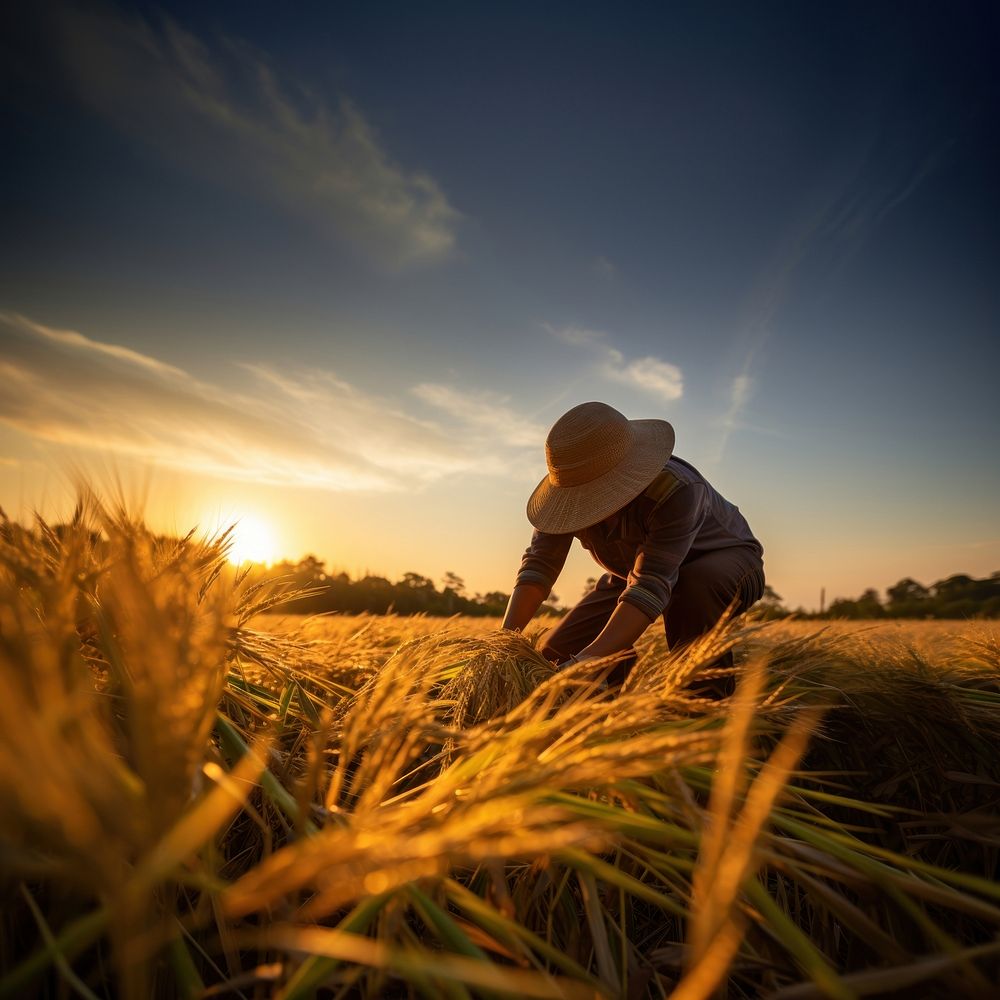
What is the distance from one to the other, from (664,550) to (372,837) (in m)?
2.00

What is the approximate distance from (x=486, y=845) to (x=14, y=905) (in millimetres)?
560

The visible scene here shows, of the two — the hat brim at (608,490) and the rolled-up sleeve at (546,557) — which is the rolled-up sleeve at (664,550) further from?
the rolled-up sleeve at (546,557)

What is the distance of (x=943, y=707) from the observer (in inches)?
51.5

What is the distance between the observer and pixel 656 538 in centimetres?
232

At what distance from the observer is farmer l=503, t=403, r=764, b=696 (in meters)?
2.24

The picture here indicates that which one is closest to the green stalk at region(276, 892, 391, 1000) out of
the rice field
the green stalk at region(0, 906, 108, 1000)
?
the rice field

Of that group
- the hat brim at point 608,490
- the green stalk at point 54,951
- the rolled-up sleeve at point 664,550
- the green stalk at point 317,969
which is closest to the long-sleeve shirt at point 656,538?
the rolled-up sleeve at point 664,550

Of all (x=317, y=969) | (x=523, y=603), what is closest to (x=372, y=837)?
(x=317, y=969)

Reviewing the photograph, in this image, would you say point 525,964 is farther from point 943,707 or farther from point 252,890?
point 943,707

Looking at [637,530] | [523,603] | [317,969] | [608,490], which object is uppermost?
[608,490]

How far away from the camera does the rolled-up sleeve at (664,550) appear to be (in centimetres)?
208

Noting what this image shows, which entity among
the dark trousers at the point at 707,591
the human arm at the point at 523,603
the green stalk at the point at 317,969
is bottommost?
the green stalk at the point at 317,969

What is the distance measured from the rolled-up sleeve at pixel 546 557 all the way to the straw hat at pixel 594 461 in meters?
0.24

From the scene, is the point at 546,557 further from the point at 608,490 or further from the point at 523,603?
the point at 608,490
